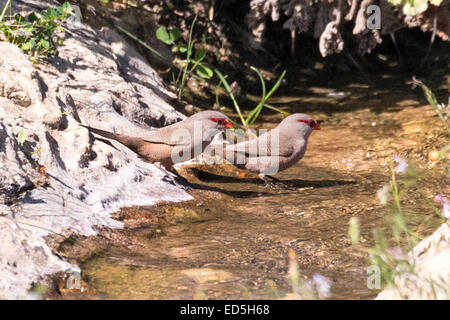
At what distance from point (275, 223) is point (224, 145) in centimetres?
163

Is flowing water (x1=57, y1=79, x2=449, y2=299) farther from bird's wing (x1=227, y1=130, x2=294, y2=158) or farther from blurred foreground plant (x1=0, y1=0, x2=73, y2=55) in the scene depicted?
blurred foreground plant (x1=0, y1=0, x2=73, y2=55)

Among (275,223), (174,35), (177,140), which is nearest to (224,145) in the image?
(177,140)

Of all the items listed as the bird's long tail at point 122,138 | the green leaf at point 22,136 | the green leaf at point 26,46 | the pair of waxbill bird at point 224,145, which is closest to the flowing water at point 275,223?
the pair of waxbill bird at point 224,145

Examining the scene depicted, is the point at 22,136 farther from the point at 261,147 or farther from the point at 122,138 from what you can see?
the point at 261,147

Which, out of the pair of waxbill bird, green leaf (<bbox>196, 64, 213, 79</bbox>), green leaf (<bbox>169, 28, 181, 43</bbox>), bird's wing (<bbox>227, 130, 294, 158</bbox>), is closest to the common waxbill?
the pair of waxbill bird

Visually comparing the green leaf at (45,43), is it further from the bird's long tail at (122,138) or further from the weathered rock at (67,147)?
the bird's long tail at (122,138)

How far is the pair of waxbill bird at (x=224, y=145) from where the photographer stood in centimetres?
576

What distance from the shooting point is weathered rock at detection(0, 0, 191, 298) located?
12.4 ft

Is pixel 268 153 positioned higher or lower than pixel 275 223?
higher

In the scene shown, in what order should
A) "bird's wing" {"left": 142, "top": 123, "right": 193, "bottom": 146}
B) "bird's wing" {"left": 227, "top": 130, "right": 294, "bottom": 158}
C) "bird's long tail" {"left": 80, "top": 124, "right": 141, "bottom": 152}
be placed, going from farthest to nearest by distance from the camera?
"bird's wing" {"left": 227, "top": 130, "right": 294, "bottom": 158} < "bird's wing" {"left": 142, "top": 123, "right": 193, "bottom": 146} < "bird's long tail" {"left": 80, "top": 124, "right": 141, "bottom": 152}

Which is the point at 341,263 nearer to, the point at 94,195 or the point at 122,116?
the point at 94,195

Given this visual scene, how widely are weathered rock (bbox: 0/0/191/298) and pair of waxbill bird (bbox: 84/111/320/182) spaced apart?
0.48 feet

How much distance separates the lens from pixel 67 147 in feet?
16.9
